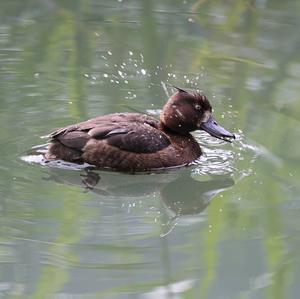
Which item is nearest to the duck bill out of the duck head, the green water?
the duck head

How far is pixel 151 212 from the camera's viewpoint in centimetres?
524

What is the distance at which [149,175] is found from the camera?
230 inches

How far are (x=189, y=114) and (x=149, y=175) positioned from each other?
0.54 meters

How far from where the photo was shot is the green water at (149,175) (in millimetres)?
4500

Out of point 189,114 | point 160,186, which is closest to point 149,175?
point 160,186

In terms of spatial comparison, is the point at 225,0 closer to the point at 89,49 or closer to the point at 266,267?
the point at 89,49

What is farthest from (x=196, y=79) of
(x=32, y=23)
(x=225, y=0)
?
(x=225, y=0)

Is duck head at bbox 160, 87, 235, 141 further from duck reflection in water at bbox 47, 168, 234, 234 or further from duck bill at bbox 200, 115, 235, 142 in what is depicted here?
duck reflection in water at bbox 47, 168, 234, 234

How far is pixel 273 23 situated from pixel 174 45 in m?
1.42

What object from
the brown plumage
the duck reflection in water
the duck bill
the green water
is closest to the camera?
the green water

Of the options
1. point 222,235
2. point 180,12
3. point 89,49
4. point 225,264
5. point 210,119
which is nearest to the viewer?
point 225,264

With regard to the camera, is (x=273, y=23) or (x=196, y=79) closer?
(x=196, y=79)

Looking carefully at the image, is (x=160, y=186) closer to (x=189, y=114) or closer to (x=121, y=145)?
(x=121, y=145)

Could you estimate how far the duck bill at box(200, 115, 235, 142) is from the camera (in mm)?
6048
